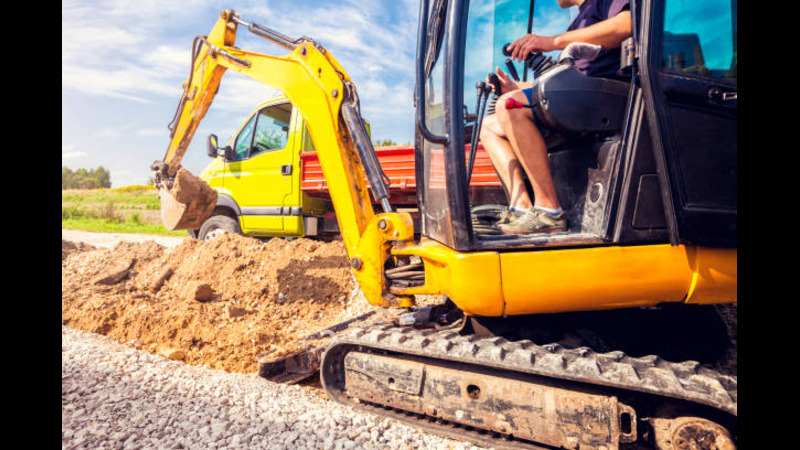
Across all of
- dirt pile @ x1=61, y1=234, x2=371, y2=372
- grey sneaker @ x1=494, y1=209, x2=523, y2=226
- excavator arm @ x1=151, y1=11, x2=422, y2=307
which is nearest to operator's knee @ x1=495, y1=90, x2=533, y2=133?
grey sneaker @ x1=494, y1=209, x2=523, y2=226

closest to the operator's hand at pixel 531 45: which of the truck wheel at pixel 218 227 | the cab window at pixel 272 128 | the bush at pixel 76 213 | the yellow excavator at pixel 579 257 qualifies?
the yellow excavator at pixel 579 257

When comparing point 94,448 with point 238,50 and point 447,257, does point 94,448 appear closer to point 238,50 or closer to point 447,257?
point 447,257

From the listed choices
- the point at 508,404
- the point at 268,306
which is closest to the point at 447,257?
the point at 508,404

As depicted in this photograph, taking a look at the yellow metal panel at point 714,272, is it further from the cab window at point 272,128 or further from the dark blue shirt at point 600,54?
the cab window at point 272,128

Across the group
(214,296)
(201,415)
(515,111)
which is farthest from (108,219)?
(515,111)

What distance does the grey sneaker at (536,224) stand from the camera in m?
2.25

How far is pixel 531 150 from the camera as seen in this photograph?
2.32 meters

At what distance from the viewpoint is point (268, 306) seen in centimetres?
486

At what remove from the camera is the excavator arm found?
2876 mm

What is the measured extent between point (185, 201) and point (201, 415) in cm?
372

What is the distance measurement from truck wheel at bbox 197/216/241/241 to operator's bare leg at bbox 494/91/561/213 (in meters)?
5.50

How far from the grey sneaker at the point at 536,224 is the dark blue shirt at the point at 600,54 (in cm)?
77

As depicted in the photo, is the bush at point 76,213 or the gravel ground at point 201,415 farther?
the bush at point 76,213

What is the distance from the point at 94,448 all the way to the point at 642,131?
2.91 m
